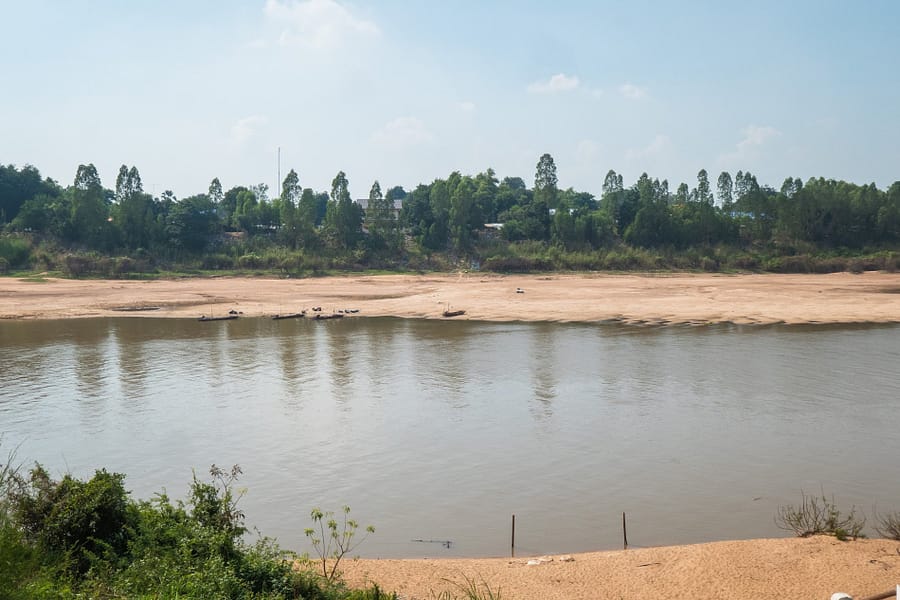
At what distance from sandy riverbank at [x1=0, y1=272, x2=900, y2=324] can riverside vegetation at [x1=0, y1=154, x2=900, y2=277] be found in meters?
7.68

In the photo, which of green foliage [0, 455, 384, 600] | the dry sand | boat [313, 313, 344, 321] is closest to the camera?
green foliage [0, 455, 384, 600]

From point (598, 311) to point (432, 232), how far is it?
1682 inches

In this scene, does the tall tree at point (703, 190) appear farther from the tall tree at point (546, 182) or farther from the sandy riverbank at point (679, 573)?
the sandy riverbank at point (679, 573)

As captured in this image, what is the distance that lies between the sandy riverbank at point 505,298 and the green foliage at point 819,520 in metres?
30.7

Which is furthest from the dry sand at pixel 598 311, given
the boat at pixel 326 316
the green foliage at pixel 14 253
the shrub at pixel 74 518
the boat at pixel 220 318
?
the green foliage at pixel 14 253

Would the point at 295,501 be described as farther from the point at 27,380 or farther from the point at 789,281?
the point at 789,281

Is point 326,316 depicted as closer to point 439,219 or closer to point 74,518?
point 74,518

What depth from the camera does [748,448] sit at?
65.7ft

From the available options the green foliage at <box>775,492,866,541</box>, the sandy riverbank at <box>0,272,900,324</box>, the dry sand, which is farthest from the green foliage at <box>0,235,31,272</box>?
the green foliage at <box>775,492,866,541</box>

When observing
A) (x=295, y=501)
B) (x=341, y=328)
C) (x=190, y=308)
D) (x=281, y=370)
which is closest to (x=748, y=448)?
(x=295, y=501)

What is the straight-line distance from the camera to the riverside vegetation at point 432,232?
260 feet

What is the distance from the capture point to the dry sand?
11930 millimetres

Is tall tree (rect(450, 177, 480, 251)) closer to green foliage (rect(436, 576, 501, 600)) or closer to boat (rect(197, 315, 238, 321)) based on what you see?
boat (rect(197, 315, 238, 321))

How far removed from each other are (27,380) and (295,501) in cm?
1962
